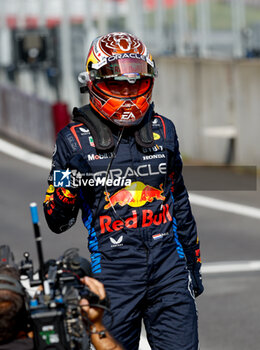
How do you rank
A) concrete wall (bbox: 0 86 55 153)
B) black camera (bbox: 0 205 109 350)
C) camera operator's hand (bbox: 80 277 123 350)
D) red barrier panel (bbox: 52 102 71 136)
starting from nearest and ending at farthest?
black camera (bbox: 0 205 109 350) < camera operator's hand (bbox: 80 277 123 350) < red barrier panel (bbox: 52 102 71 136) < concrete wall (bbox: 0 86 55 153)

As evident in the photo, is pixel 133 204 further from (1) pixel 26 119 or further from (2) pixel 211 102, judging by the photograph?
(1) pixel 26 119

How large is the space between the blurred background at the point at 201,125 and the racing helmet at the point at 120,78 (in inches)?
140

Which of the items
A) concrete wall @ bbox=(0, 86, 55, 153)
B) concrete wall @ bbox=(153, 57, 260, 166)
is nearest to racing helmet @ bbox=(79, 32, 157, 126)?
concrete wall @ bbox=(153, 57, 260, 166)

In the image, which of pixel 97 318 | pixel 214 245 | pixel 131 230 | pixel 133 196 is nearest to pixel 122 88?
pixel 133 196

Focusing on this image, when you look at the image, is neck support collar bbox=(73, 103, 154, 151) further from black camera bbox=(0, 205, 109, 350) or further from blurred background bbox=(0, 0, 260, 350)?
blurred background bbox=(0, 0, 260, 350)

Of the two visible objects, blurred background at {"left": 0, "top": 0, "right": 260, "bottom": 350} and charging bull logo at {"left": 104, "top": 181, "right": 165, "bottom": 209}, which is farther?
blurred background at {"left": 0, "top": 0, "right": 260, "bottom": 350}

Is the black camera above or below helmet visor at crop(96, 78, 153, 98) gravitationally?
below

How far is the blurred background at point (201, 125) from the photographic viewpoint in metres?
10.6

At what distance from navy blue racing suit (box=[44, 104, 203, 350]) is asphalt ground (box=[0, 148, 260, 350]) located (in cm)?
306

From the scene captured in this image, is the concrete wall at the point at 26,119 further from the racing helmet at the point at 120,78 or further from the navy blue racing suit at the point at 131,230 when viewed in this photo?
the navy blue racing suit at the point at 131,230

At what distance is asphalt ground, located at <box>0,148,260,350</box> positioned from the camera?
29.5ft

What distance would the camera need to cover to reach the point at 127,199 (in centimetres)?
535

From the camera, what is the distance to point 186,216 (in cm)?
558


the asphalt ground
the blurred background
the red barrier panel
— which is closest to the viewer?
the asphalt ground
